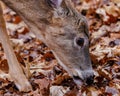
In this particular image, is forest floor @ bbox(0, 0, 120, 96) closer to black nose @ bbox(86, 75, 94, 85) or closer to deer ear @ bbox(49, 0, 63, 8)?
black nose @ bbox(86, 75, 94, 85)

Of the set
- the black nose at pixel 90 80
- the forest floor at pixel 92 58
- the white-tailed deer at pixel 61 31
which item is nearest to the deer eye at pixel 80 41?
the white-tailed deer at pixel 61 31

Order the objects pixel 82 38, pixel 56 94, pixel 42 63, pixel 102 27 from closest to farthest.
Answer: pixel 56 94 → pixel 82 38 → pixel 42 63 → pixel 102 27

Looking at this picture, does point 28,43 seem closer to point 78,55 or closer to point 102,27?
point 102,27

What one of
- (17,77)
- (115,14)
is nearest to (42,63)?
(17,77)

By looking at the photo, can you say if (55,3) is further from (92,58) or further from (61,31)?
(92,58)

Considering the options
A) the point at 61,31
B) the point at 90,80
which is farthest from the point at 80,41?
the point at 90,80

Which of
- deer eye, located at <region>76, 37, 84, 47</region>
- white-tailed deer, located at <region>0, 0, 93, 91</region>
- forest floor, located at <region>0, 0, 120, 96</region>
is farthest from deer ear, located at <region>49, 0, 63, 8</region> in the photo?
forest floor, located at <region>0, 0, 120, 96</region>
